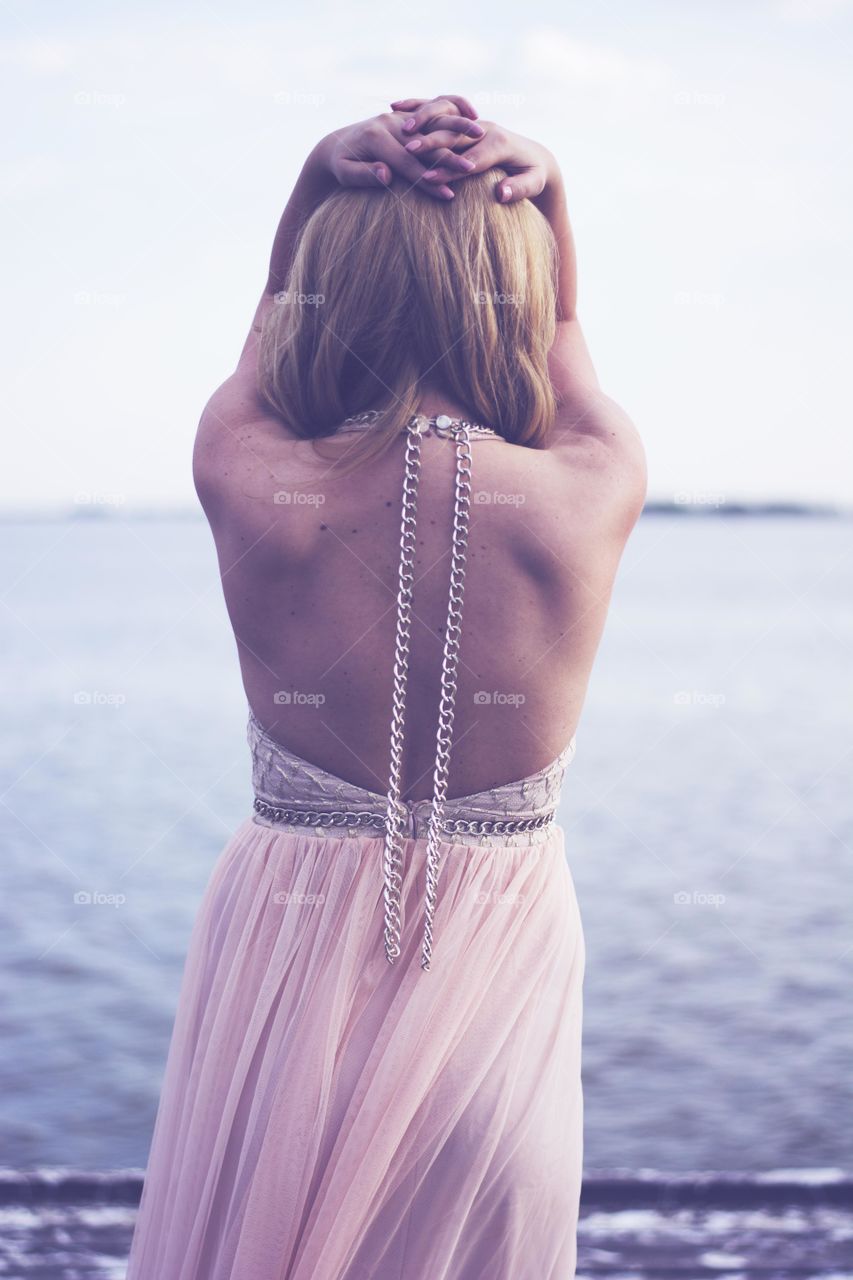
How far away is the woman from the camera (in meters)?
1.18

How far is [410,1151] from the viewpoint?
3.88 ft

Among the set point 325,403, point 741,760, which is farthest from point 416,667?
point 741,760

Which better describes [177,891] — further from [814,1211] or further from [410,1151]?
[410,1151]

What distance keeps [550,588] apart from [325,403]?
10.6 inches

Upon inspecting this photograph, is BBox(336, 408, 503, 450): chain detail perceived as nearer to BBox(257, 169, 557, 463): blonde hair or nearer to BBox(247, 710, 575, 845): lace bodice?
BBox(257, 169, 557, 463): blonde hair
